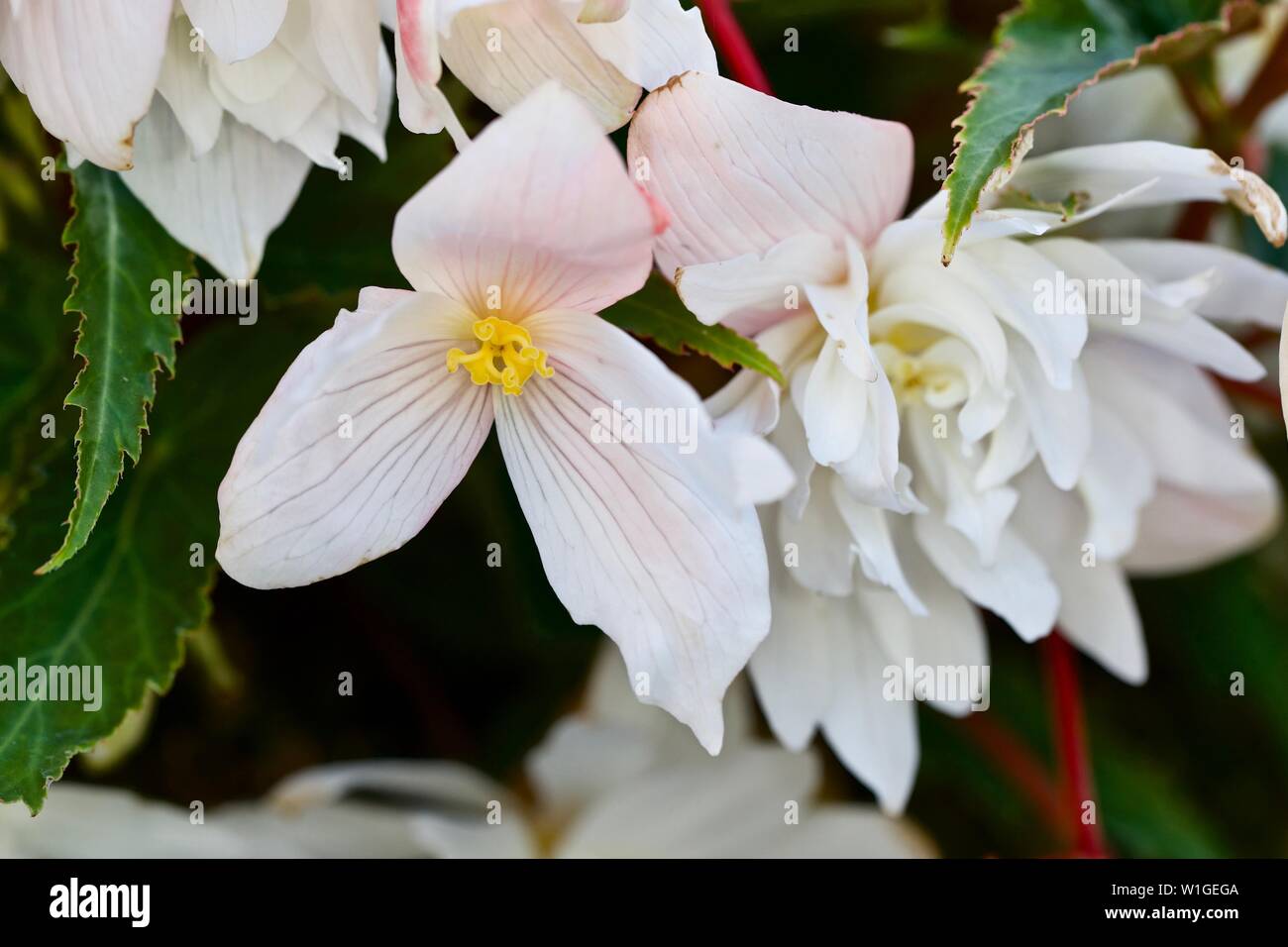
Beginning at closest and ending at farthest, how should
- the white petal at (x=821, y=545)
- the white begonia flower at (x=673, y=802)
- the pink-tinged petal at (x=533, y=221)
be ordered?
the pink-tinged petal at (x=533, y=221), the white petal at (x=821, y=545), the white begonia flower at (x=673, y=802)

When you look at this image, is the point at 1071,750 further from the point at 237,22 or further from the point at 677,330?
the point at 237,22

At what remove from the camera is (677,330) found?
309 millimetres

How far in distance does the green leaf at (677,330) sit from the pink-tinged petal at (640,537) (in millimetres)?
25

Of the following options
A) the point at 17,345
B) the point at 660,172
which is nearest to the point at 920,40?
the point at 660,172

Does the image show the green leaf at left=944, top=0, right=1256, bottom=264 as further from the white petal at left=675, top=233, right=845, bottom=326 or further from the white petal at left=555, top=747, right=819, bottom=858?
the white petal at left=555, top=747, right=819, bottom=858

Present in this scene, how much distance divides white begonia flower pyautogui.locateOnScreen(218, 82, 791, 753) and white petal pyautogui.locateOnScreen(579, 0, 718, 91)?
0.15 ft

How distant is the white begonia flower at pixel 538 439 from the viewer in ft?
0.85

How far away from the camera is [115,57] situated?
10.7 inches

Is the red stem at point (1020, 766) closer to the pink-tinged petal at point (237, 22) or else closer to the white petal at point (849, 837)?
the white petal at point (849, 837)

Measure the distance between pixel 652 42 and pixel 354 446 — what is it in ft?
0.38

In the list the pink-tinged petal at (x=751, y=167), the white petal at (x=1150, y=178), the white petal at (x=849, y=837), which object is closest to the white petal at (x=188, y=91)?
the pink-tinged petal at (x=751, y=167)

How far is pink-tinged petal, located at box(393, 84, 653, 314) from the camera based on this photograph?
239 millimetres

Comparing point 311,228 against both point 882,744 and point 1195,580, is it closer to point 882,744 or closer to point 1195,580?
point 882,744
